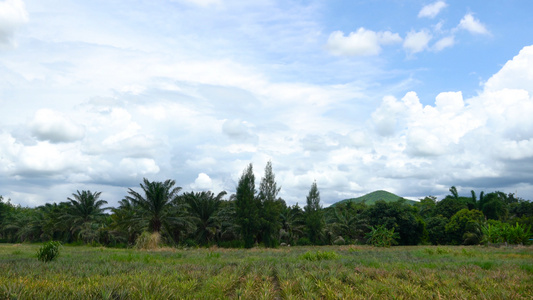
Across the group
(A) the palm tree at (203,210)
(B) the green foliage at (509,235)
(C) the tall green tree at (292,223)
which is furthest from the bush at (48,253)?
(B) the green foliage at (509,235)

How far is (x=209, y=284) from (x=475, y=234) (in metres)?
46.7

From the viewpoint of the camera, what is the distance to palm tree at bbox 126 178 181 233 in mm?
35094

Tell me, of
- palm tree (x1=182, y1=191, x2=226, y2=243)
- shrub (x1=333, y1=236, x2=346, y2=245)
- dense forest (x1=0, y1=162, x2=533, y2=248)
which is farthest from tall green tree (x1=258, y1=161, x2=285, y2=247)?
shrub (x1=333, y1=236, x2=346, y2=245)

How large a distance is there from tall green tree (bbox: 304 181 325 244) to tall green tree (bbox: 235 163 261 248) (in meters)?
9.96

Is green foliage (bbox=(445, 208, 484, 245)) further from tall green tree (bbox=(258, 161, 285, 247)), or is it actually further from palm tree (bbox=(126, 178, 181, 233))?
palm tree (bbox=(126, 178, 181, 233))

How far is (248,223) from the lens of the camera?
132 ft

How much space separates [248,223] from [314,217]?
1254 centimetres

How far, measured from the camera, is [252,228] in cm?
4019

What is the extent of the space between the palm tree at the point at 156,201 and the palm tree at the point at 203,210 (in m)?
5.13

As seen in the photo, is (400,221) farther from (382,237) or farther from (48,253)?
(48,253)

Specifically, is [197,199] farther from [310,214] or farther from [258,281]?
[258,281]

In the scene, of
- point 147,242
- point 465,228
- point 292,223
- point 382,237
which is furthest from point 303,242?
point 147,242

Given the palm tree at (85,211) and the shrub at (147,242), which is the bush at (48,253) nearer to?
the shrub at (147,242)

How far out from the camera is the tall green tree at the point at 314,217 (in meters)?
48.5
